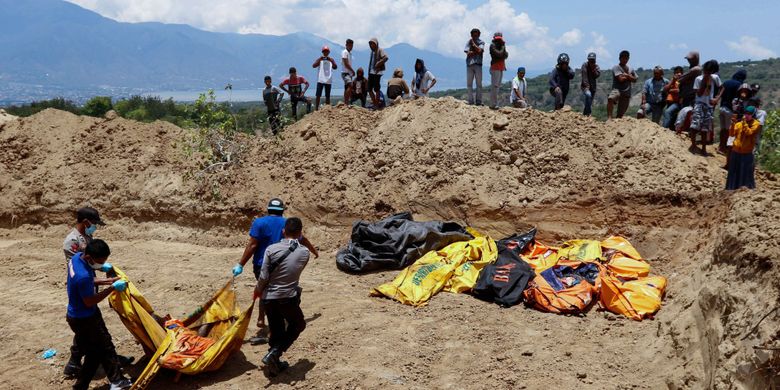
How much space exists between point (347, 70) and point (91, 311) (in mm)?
7373

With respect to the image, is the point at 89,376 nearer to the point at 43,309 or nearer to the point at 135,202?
the point at 43,309

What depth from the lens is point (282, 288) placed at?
4816 mm

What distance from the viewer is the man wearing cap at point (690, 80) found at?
8930 millimetres

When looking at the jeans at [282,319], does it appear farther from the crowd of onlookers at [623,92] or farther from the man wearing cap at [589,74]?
the man wearing cap at [589,74]

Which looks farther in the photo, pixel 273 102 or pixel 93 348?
pixel 273 102

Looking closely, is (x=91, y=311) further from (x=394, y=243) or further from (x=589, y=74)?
(x=589, y=74)

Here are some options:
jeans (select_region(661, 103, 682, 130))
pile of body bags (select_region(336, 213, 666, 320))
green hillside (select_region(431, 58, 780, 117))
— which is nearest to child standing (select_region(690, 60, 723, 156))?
jeans (select_region(661, 103, 682, 130))

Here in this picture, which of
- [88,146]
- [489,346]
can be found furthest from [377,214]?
[88,146]

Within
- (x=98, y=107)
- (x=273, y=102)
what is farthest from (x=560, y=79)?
(x=98, y=107)

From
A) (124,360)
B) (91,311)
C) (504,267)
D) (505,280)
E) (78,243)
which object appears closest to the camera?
(91,311)

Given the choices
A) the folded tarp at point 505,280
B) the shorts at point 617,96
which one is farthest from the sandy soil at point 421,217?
the shorts at point 617,96

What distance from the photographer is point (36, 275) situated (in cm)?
841

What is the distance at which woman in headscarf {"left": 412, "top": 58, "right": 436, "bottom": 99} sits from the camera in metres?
10.8

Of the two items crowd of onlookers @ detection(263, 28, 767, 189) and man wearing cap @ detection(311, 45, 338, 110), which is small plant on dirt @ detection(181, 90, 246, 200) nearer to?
crowd of onlookers @ detection(263, 28, 767, 189)
